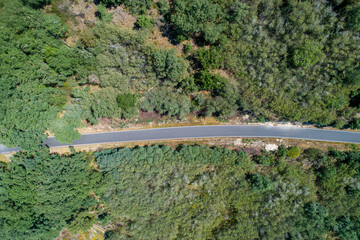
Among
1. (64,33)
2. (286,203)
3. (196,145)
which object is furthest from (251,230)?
(64,33)

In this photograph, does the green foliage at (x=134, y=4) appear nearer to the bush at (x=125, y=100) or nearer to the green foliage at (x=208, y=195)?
the bush at (x=125, y=100)

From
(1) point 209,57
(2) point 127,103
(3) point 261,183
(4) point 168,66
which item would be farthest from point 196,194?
(1) point 209,57

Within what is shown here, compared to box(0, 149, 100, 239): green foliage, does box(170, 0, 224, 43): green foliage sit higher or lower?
higher

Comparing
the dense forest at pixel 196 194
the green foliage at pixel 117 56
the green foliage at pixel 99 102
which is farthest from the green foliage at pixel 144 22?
the dense forest at pixel 196 194

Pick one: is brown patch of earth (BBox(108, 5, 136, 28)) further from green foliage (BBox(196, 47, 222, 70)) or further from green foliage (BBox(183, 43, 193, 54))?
green foliage (BBox(196, 47, 222, 70))

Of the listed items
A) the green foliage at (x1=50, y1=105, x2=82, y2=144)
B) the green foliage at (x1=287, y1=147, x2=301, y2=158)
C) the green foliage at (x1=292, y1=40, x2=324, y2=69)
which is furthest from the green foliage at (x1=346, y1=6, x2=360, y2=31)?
the green foliage at (x1=50, y1=105, x2=82, y2=144)

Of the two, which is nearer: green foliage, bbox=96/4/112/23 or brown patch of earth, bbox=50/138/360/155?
green foliage, bbox=96/4/112/23
